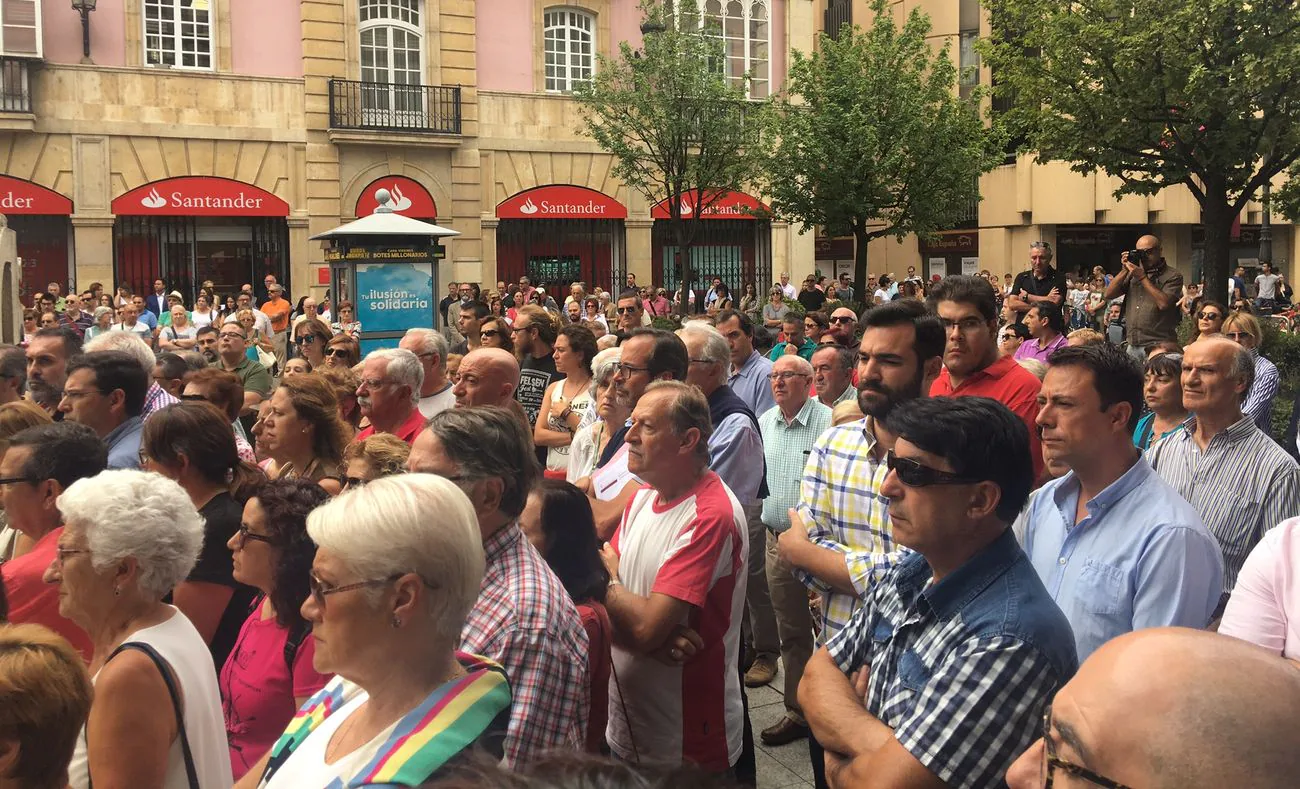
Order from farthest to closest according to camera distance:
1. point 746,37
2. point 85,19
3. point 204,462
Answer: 1. point 746,37
2. point 85,19
3. point 204,462

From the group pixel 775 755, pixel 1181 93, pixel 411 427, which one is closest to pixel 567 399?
pixel 411 427

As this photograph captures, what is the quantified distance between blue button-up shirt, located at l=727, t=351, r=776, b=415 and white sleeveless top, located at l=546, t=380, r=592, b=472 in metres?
1.34

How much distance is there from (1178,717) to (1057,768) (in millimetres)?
225

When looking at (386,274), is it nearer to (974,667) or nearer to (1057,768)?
(974,667)

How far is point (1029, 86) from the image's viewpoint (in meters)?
18.9

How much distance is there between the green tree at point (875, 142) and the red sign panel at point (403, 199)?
27.5ft

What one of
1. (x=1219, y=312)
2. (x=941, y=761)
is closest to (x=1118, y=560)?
(x=941, y=761)

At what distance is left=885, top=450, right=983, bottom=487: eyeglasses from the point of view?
2.83m

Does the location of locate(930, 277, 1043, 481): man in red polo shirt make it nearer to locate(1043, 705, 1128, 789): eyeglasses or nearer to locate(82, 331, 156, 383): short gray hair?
locate(1043, 705, 1128, 789): eyeglasses

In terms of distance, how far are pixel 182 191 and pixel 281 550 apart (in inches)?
964

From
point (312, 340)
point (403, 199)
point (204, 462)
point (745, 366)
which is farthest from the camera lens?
point (403, 199)

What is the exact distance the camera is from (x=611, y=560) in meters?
4.26

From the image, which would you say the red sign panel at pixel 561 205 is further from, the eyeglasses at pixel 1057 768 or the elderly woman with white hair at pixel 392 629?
the eyeglasses at pixel 1057 768

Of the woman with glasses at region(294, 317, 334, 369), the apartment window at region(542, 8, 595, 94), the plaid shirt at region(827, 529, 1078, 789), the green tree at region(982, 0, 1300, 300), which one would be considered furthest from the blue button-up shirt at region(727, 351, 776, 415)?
the apartment window at region(542, 8, 595, 94)
